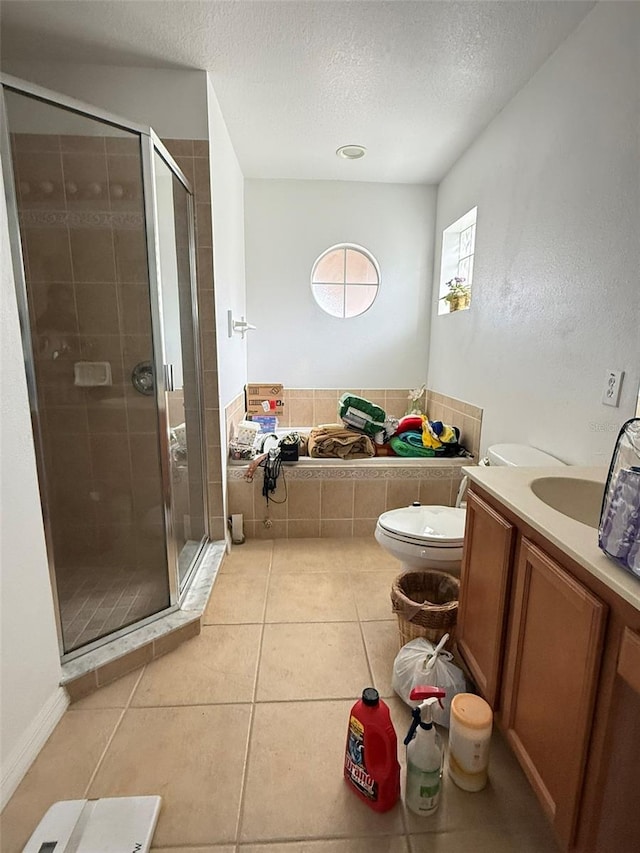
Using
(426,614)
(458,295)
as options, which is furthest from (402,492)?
(458,295)

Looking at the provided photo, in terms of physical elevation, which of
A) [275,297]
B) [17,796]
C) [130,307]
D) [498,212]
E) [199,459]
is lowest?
[17,796]

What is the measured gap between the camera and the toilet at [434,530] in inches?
64.9

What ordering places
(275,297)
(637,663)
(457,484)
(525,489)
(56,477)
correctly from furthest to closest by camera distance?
(275,297) < (457,484) < (56,477) < (525,489) < (637,663)

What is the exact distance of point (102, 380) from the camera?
1.92 metres

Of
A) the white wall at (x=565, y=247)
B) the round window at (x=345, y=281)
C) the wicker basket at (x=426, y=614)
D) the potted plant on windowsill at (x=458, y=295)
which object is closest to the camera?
the white wall at (x=565, y=247)

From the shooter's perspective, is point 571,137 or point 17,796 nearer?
point 17,796

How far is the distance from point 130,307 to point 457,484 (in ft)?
7.00

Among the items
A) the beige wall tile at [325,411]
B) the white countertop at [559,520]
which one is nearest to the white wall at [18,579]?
the white countertop at [559,520]

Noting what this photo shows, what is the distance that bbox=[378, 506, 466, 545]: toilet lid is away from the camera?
1659mm

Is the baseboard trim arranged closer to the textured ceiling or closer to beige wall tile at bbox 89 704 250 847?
beige wall tile at bbox 89 704 250 847

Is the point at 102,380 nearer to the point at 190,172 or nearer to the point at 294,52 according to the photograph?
the point at 190,172

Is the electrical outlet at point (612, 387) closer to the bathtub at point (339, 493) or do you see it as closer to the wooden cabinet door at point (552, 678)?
the wooden cabinet door at point (552, 678)

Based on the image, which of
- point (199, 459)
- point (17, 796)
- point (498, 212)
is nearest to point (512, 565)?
point (17, 796)

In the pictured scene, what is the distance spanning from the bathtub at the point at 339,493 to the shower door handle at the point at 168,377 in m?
0.78
